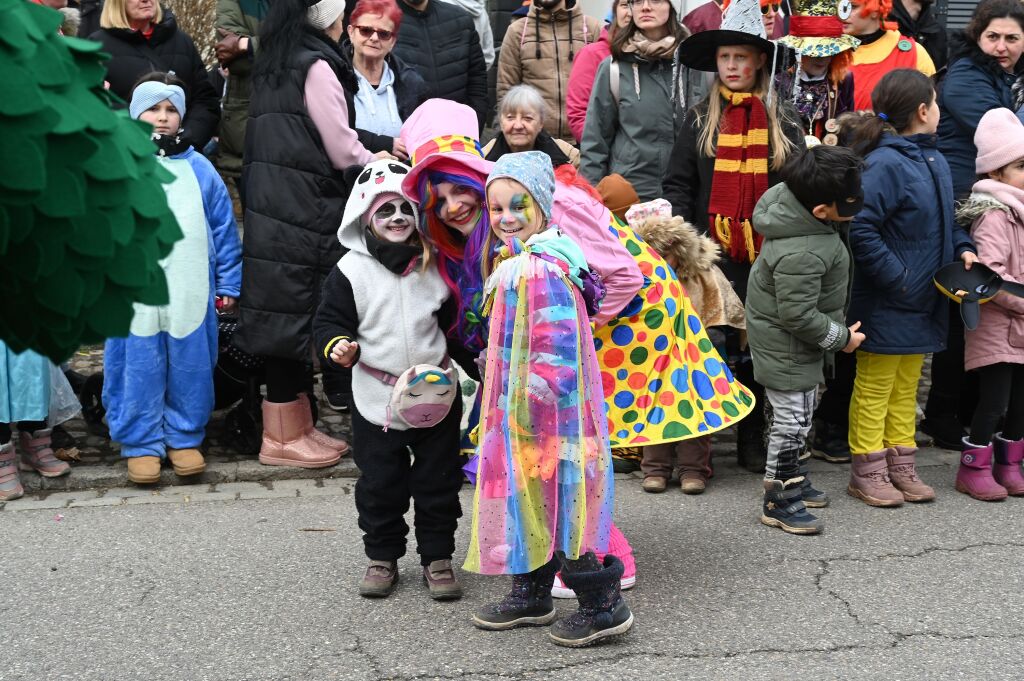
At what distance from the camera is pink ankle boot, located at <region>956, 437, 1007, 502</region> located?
17.7 ft

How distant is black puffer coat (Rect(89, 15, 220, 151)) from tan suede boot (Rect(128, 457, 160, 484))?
1.76m

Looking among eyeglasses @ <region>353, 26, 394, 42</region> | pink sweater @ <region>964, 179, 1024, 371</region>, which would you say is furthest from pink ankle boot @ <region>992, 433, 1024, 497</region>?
eyeglasses @ <region>353, 26, 394, 42</region>

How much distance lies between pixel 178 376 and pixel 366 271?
1693 mm

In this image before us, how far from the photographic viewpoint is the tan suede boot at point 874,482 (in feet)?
17.3

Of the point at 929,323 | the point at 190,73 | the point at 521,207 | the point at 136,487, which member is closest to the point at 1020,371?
the point at 929,323

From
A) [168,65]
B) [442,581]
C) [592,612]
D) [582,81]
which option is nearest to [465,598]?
[442,581]

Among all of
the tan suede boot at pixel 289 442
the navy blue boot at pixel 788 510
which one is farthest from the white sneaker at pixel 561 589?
the tan suede boot at pixel 289 442

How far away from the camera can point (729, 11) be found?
5.79 metres

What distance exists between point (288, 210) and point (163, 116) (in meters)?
0.67

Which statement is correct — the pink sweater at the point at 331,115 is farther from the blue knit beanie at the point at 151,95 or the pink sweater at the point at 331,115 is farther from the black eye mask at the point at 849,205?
the black eye mask at the point at 849,205

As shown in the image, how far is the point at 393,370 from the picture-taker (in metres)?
4.14

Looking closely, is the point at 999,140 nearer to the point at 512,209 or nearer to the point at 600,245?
the point at 600,245

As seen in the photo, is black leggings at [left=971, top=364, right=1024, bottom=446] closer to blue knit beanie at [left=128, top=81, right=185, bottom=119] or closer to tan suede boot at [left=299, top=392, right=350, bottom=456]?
tan suede boot at [left=299, top=392, right=350, bottom=456]

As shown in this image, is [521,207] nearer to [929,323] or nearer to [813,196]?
[813,196]
